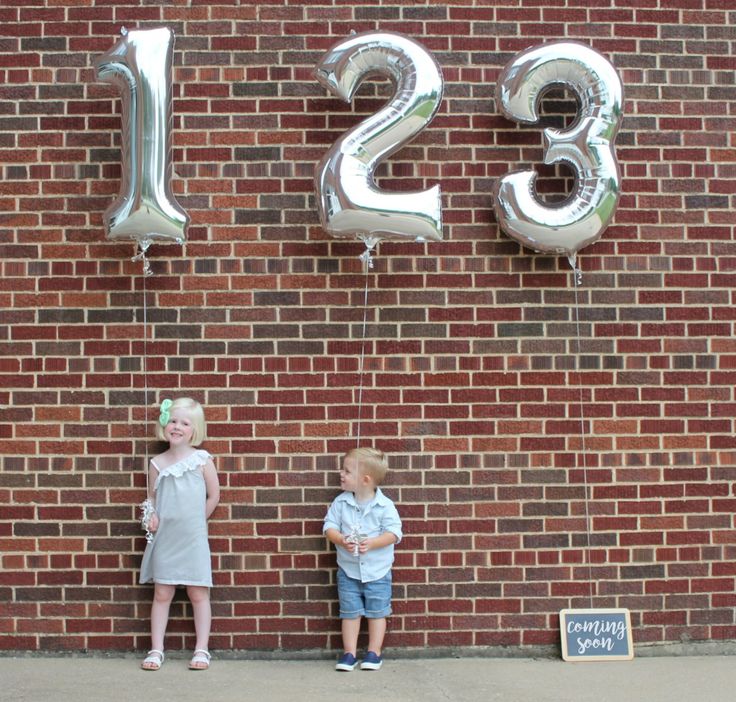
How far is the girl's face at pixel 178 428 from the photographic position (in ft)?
Answer: 15.8

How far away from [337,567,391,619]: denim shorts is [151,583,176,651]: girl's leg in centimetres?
83

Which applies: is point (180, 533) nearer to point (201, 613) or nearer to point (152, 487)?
point (152, 487)

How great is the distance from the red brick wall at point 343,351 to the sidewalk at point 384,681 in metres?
0.17

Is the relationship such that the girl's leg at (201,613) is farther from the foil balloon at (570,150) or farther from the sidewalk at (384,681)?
the foil balloon at (570,150)

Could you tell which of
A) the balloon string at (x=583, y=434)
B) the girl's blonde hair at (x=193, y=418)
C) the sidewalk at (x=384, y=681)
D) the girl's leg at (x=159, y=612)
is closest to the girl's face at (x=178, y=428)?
the girl's blonde hair at (x=193, y=418)

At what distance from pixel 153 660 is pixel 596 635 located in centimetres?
217

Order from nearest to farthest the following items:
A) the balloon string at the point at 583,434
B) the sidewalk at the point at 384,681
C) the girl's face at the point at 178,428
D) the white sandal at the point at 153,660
→ 1. the sidewalk at the point at 384,681
2. the white sandal at the point at 153,660
3. the girl's face at the point at 178,428
4. the balloon string at the point at 583,434

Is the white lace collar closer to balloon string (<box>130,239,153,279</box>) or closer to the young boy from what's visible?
the young boy

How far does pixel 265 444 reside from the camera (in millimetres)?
5004

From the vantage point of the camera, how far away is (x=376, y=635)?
478 centimetres

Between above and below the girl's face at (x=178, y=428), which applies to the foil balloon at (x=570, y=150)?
above

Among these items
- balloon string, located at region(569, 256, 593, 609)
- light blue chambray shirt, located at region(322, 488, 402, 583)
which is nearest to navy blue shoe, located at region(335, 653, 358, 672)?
light blue chambray shirt, located at region(322, 488, 402, 583)

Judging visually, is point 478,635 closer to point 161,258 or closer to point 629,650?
point 629,650

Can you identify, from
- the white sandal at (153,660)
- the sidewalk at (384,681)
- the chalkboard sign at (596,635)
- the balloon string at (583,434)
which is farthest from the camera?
the balloon string at (583,434)
